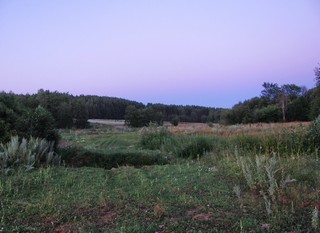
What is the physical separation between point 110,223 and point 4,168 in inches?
145

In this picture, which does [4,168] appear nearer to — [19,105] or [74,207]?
[74,207]

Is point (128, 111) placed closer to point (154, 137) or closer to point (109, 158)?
point (154, 137)

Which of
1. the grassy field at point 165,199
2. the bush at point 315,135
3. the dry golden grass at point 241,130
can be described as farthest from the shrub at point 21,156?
the dry golden grass at point 241,130

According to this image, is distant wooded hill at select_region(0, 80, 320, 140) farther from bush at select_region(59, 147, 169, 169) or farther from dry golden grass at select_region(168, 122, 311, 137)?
dry golden grass at select_region(168, 122, 311, 137)

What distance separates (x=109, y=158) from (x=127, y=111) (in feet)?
188

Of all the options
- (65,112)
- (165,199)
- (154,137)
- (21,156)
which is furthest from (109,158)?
(65,112)

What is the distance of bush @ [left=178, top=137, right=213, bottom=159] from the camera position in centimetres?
1190

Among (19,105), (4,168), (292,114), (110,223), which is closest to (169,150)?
(19,105)

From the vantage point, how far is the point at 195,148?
478 inches

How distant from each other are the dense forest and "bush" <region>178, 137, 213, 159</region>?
13.6 ft

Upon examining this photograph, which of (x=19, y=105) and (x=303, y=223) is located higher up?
(x=19, y=105)

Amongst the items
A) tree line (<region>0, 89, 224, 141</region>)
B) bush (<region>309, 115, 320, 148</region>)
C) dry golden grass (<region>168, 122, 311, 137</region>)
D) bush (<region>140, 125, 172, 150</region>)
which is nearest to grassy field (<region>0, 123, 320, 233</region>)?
tree line (<region>0, 89, 224, 141</region>)

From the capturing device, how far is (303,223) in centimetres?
409

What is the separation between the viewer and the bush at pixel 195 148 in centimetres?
1190
